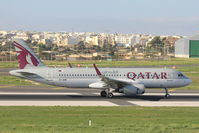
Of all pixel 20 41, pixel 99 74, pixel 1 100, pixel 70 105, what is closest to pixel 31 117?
pixel 70 105

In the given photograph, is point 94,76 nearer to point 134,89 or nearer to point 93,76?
point 93,76

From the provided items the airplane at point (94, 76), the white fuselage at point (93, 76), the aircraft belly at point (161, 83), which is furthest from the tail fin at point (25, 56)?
the aircraft belly at point (161, 83)

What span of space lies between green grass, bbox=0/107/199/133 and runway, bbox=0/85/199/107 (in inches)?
145

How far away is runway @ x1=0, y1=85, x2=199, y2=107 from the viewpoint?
135ft

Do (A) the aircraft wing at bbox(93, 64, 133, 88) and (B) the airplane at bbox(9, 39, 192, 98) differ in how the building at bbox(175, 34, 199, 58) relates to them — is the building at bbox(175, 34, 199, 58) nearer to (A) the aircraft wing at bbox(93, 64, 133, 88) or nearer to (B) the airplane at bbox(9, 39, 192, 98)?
(B) the airplane at bbox(9, 39, 192, 98)

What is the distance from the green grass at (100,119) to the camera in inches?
1051

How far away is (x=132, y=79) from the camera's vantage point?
47469 mm

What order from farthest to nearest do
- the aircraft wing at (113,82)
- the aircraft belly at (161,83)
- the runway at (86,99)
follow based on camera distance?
1. the aircraft belly at (161,83)
2. the aircraft wing at (113,82)
3. the runway at (86,99)

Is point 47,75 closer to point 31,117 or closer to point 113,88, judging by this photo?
point 113,88

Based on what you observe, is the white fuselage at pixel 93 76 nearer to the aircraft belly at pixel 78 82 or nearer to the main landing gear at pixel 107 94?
the aircraft belly at pixel 78 82

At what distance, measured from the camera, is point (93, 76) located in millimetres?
47250

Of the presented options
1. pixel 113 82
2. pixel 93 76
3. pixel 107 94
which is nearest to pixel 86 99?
pixel 107 94

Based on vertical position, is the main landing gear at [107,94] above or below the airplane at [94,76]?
below

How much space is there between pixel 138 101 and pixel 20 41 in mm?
13741
